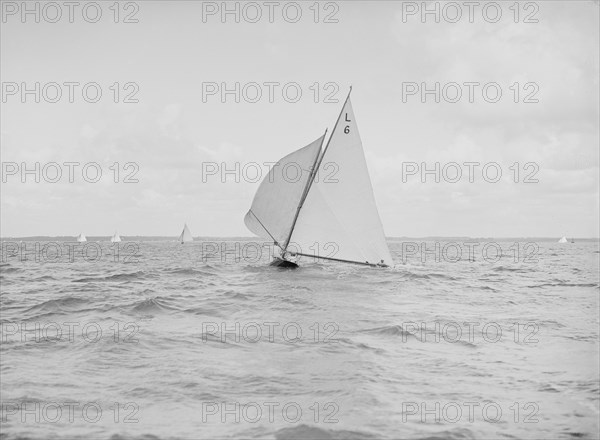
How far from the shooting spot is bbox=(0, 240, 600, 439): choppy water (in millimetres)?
8828

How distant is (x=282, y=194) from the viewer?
34.3m

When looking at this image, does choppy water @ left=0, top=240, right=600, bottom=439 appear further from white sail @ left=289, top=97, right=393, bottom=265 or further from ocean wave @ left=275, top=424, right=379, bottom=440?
white sail @ left=289, top=97, right=393, bottom=265

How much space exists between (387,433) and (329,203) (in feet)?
78.5

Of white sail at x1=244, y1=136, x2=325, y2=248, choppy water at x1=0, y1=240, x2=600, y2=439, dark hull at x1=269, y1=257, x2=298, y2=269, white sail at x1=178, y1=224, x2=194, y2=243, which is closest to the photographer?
choppy water at x1=0, y1=240, x2=600, y2=439

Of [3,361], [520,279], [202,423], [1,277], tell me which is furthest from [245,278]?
[202,423]

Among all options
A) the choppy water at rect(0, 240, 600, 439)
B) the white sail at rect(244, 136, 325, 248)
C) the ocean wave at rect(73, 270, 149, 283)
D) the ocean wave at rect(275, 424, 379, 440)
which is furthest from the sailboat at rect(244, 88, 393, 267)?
the ocean wave at rect(275, 424, 379, 440)

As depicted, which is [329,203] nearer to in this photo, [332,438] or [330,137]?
[330,137]

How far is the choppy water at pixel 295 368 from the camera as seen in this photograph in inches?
348

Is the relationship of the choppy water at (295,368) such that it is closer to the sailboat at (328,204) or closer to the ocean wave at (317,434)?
the ocean wave at (317,434)

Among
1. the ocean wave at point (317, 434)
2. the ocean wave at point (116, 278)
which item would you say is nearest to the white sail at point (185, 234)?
the ocean wave at point (116, 278)

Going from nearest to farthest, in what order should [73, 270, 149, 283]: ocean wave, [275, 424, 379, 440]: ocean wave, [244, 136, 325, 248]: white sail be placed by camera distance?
[275, 424, 379, 440]: ocean wave
[73, 270, 149, 283]: ocean wave
[244, 136, 325, 248]: white sail

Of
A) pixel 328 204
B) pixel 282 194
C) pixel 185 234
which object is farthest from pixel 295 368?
pixel 185 234

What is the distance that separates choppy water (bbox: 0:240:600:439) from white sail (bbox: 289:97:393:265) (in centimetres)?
782

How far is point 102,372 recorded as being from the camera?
1173 centimetres
